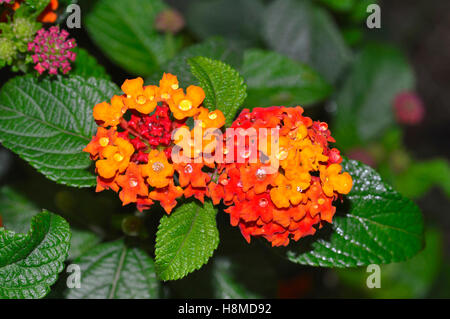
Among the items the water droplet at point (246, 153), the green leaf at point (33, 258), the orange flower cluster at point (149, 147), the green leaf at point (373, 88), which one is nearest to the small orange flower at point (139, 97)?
the orange flower cluster at point (149, 147)

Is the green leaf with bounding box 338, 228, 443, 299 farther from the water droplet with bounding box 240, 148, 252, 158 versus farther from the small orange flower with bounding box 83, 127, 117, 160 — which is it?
the small orange flower with bounding box 83, 127, 117, 160

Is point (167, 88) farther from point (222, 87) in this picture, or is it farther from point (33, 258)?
point (33, 258)

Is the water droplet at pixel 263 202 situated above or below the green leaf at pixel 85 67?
below

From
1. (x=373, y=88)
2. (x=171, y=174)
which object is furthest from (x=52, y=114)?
(x=373, y=88)

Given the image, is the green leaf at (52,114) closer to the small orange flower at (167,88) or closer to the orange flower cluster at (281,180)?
the small orange flower at (167,88)

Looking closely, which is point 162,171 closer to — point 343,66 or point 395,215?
point 395,215

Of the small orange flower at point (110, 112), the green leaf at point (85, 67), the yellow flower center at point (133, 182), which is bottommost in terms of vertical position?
the yellow flower center at point (133, 182)

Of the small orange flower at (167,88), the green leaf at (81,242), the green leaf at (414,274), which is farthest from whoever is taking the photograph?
the green leaf at (414,274)

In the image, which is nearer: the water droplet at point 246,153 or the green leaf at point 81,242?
the water droplet at point 246,153
